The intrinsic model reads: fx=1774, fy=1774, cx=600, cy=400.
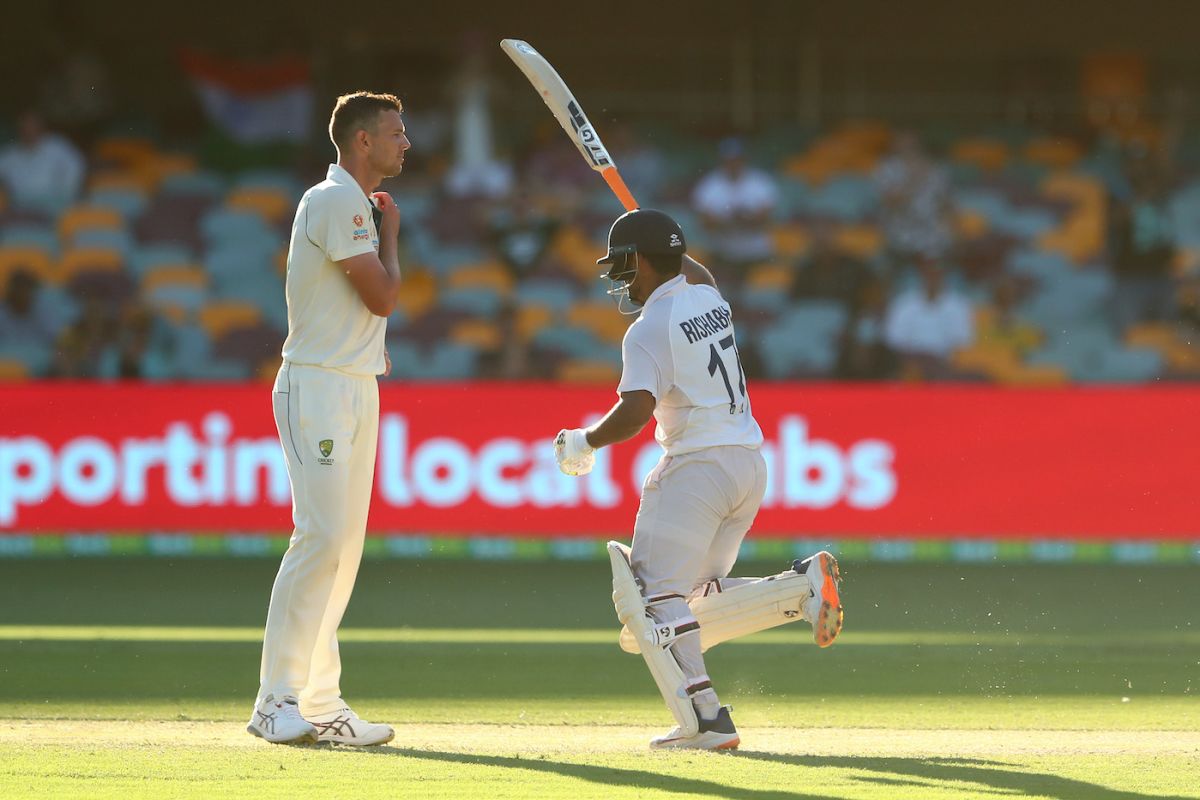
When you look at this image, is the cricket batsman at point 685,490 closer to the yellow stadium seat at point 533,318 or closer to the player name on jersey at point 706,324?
the player name on jersey at point 706,324

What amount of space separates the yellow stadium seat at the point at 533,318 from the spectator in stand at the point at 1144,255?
18.0ft

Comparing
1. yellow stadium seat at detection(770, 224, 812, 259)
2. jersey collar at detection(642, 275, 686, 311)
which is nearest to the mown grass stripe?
jersey collar at detection(642, 275, 686, 311)

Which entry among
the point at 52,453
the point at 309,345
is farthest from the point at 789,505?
the point at 309,345

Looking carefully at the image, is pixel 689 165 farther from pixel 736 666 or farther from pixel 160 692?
pixel 160 692

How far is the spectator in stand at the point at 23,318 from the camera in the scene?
15.9 m

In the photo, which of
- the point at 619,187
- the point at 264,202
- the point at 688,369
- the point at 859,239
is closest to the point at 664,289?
the point at 688,369

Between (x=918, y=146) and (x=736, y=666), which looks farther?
(x=918, y=146)

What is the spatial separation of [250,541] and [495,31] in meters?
8.65

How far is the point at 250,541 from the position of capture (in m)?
12.4

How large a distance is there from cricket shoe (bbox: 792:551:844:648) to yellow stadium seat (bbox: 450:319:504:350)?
9.53 meters

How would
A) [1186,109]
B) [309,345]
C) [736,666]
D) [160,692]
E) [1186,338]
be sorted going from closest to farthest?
[309,345] → [160,692] → [736,666] → [1186,338] → [1186,109]

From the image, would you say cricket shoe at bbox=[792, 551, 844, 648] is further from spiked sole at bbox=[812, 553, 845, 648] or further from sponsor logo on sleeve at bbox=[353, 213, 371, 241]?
sponsor logo on sleeve at bbox=[353, 213, 371, 241]

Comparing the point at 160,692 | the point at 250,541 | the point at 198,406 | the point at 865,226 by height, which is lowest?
the point at 160,692

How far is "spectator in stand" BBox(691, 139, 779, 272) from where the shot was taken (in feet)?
54.6
